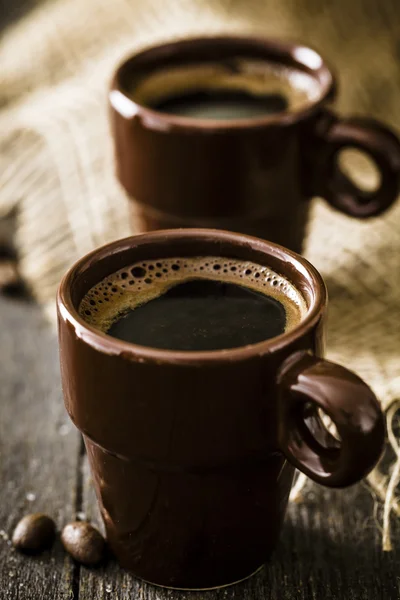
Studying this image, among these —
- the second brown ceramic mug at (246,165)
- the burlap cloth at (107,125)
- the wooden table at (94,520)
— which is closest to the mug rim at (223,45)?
the second brown ceramic mug at (246,165)

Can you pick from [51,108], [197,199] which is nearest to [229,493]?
[197,199]

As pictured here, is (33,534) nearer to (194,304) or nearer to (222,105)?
(194,304)

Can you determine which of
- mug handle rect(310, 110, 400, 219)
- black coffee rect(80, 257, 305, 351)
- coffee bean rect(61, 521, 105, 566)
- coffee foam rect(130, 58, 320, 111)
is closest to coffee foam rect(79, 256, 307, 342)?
black coffee rect(80, 257, 305, 351)

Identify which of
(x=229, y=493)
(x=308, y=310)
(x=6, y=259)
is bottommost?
(x=6, y=259)

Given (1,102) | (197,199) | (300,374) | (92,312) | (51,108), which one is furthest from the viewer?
(1,102)

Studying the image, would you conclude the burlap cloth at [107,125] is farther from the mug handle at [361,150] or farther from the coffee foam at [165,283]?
the coffee foam at [165,283]

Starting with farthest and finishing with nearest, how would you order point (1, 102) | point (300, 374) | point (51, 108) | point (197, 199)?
point (1, 102) < point (51, 108) < point (197, 199) < point (300, 374)

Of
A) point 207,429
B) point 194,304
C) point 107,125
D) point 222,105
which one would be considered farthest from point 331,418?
point 107,125

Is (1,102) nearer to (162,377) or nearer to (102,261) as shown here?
(102,261)
